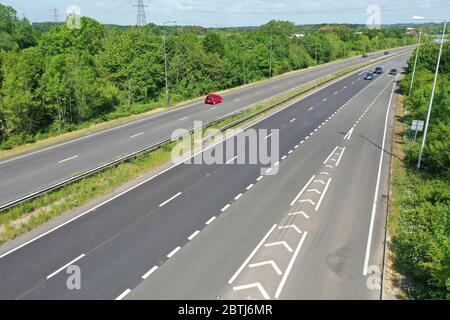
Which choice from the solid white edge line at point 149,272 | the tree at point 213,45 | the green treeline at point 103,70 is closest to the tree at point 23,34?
the green treeline at point 103,70

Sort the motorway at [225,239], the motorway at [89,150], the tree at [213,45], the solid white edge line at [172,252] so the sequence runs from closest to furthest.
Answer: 1. the motorway at [225,239]
2. the solid white edge line at [172,252]
3. the motorway at [89,150]
4. the tree at [213,45]

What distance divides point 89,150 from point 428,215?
2547 cm

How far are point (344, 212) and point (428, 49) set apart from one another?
57.8m

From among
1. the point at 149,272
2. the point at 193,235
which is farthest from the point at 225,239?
the point at 149,272

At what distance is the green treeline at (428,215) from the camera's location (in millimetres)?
12584

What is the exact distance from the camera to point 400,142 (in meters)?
32.8

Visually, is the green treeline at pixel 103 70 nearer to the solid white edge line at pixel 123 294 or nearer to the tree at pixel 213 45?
the tree at pixel 213 45

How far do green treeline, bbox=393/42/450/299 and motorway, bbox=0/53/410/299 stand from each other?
3.63 ft

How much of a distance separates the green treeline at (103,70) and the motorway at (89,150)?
4.77 metres

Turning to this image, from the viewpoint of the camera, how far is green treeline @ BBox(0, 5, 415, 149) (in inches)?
1473

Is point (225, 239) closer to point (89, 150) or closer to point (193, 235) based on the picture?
point (193, 235)

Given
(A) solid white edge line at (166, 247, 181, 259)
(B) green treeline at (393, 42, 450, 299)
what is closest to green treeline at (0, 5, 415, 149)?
(A) solid white edge line at (166, 247, 181, 259)
